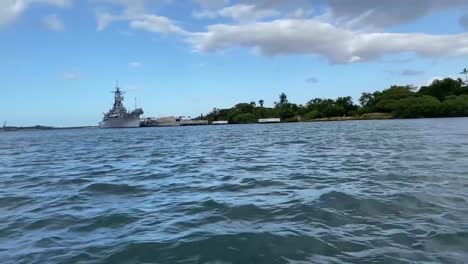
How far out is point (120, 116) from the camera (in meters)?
172

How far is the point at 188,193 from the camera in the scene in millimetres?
10875

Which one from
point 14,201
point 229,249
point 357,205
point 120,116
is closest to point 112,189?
point 14,201

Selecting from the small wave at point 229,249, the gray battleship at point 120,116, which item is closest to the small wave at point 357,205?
the small wave at point 229,249

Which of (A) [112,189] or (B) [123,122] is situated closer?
(A) [112,189]

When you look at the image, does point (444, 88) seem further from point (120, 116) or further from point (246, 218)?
point (246, 218)

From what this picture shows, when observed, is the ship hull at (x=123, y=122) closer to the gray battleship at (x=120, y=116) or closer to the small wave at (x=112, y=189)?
the gray battleship at (x=120, y=116)

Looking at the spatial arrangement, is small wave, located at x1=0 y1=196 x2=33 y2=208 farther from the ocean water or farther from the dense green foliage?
the dense green foliage

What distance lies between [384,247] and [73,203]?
7322 mm

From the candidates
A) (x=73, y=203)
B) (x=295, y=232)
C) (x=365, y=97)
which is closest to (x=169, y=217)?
(x=295, y=232)

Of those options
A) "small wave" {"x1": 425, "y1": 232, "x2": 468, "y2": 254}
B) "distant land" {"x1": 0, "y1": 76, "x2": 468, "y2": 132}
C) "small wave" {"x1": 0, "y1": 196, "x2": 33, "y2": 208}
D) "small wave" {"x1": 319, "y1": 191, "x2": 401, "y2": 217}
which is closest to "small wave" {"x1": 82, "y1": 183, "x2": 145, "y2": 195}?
"small wave" {"x1": 0, "y1": 196, "x2": 33, "y2": 208}

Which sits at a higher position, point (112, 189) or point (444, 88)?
point (444, 88)

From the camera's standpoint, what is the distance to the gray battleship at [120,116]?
567 ft

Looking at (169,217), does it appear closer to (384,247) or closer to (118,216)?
(118,216)

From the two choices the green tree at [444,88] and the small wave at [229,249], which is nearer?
the small wave at [229,249]
